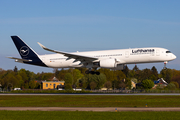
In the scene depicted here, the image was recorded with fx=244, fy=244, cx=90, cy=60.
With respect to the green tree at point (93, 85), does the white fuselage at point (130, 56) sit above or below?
above

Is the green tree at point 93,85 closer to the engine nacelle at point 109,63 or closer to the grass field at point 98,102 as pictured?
the engine nacelle at point 109,63

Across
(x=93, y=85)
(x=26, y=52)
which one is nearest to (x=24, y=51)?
(x=26, y=52)

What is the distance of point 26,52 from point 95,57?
52.0 feet

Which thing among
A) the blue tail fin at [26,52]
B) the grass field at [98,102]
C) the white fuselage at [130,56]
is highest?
the blue tail fin at [26,52]

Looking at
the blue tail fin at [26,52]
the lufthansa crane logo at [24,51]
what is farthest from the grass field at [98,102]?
the lufthansa crane logo at [24,51]

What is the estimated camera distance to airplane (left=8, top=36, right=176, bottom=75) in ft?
146

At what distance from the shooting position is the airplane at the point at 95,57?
4462 centimetres

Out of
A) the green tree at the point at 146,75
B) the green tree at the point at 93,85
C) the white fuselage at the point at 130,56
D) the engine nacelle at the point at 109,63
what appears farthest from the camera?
the green tree at the point at 146,75

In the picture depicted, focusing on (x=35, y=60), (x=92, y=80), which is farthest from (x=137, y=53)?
(x=92, y=80)

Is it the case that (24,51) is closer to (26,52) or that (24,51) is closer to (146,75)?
(26,52)

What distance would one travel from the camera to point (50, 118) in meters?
20.0

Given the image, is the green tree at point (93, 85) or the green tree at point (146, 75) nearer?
the green tree at point (93, 85)

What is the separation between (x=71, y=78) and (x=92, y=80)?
3160 centimetres

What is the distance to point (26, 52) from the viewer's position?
176 feet
